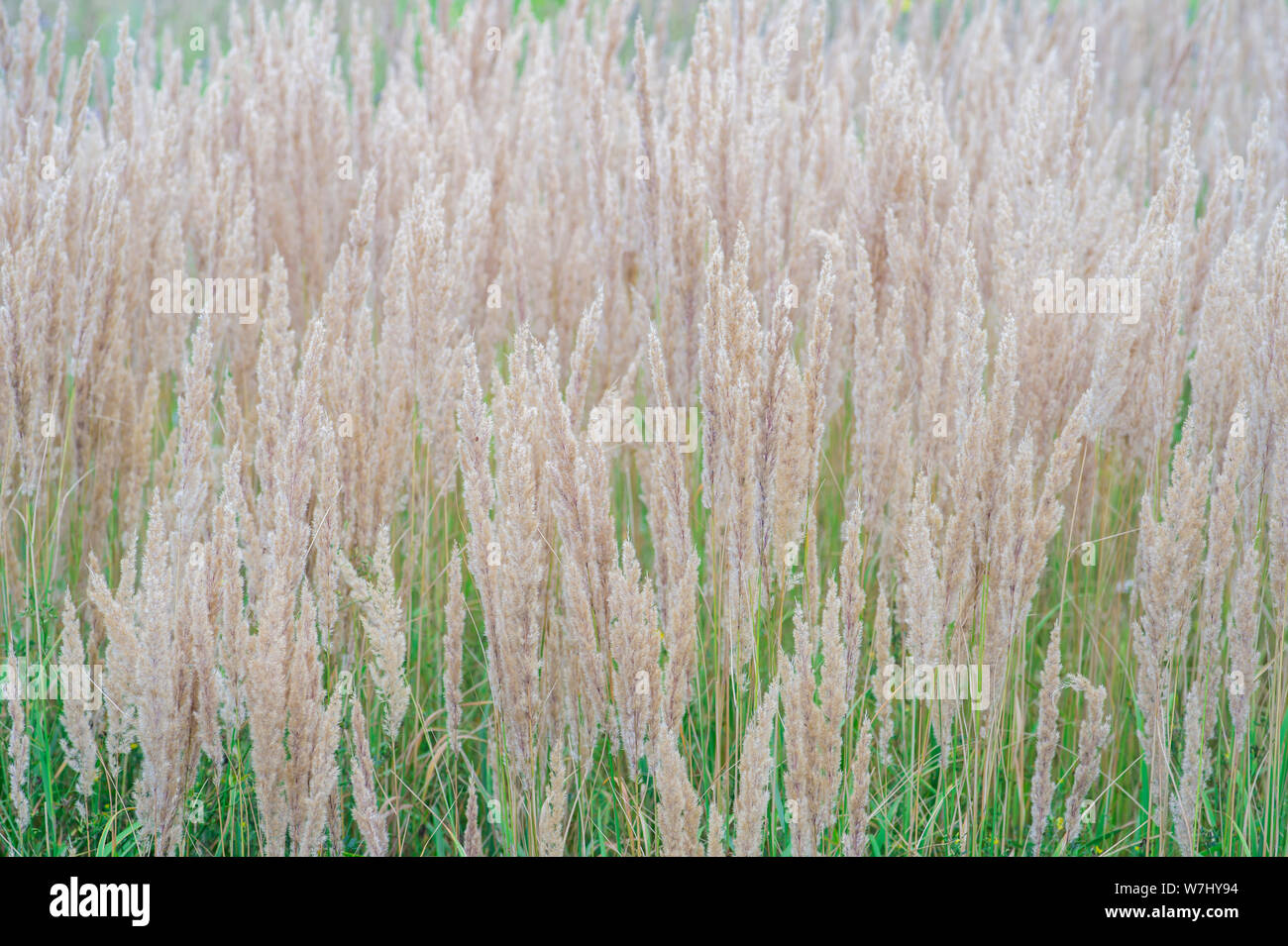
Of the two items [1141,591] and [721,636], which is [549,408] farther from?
[1141,591]

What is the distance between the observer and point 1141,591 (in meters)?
1.67

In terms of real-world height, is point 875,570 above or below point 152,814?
above

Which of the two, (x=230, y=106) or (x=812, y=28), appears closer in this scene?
(x=812, y=28)

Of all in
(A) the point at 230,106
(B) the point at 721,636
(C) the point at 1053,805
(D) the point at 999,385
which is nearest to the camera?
(D) the point at 999,385

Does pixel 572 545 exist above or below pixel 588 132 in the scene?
below

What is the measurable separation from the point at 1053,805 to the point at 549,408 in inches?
50.8

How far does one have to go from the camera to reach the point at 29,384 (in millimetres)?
1817

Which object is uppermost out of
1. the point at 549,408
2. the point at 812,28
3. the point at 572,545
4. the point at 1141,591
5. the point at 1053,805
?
the point at 812,28

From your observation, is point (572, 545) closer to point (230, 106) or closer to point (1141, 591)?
point (1141, 591)

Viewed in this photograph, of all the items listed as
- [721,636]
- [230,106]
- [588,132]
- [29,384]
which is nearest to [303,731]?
[721,636]

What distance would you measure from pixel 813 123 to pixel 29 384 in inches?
70.2

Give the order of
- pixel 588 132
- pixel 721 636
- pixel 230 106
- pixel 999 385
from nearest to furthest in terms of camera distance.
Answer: pixel 999 385 < pixel 721 636 < pixel 588 132 < pixel 230 106
